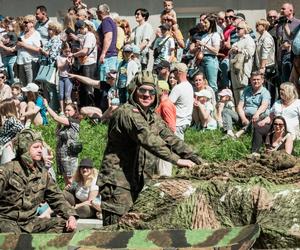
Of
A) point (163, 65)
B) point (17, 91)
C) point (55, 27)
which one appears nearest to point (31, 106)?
point (17, 91)

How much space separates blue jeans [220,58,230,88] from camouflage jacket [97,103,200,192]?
8641 millimetres

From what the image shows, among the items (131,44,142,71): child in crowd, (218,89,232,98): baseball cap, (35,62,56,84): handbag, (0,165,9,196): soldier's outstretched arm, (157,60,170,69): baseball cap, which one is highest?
(131,44,142,71): child in crowd

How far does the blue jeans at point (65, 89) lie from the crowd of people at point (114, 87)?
17mm

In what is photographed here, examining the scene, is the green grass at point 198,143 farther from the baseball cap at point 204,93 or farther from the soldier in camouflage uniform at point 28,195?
the soldier in camouflage uniform at point 28,195

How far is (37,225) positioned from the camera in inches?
480

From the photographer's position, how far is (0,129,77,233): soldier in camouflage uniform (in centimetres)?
1208

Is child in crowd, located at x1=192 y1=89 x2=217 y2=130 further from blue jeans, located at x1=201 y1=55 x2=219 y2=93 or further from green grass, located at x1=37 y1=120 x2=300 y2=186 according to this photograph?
blue jeans, located at x1=201 y1=55 x2=219 y2=93

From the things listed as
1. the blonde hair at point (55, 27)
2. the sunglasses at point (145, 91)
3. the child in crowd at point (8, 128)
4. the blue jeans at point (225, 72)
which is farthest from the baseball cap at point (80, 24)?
the sunglasses at point (145, 91)

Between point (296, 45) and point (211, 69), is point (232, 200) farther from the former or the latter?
point (211, 69)

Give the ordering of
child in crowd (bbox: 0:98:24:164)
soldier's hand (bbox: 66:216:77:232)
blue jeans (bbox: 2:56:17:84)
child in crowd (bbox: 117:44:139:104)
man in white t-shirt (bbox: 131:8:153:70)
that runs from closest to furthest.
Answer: soldier's hand (bbox: 66:216:77:232), child in crowd (bbox: 0:98:24:164), child in crowd (bbox: 117:44:139:104), man in white t-shirt (bbox: 131:8:153:70), blue jeans (bbox: 2:56:17:84)

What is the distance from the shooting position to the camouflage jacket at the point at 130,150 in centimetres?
1127

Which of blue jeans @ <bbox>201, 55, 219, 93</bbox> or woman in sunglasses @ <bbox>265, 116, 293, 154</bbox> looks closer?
woman in sunglasses @ <bbox>265, 116, 293, 154</bbox>

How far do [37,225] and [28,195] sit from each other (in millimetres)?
306

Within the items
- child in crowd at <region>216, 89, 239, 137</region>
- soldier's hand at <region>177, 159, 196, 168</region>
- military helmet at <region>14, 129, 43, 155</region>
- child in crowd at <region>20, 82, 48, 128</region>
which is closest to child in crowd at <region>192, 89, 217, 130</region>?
child in crowd at <region>216, 89, 239, 137</region>
